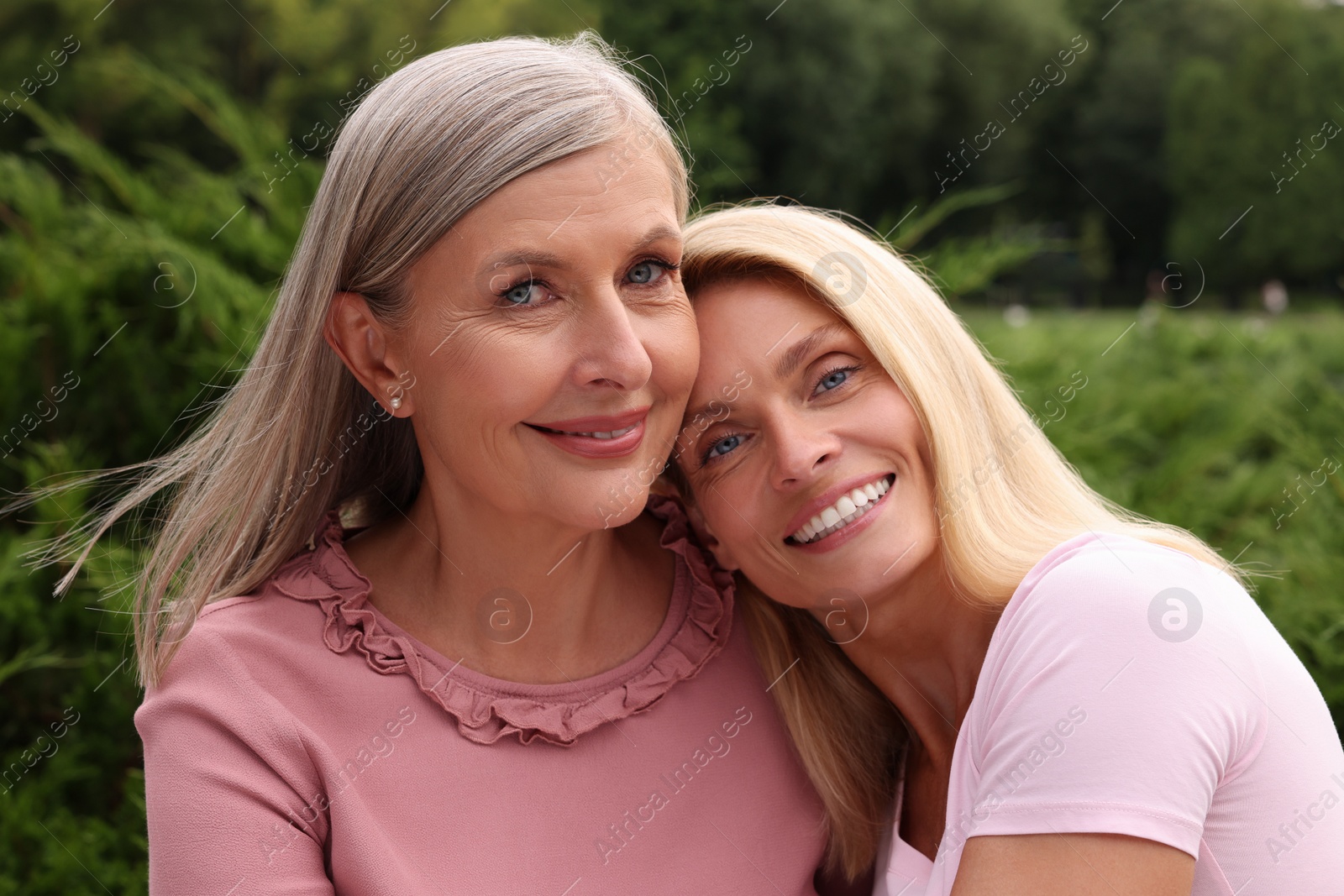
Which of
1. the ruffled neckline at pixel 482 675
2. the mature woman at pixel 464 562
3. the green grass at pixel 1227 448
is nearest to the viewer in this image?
the mature woman at pixel 464 562

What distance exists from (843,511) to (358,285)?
1.05 meters

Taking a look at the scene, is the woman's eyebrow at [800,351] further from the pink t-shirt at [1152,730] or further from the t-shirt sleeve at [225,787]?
the t-shirt sleeve at [225,787]

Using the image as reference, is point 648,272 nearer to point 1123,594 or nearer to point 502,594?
point 502,594

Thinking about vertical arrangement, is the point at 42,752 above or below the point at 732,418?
below

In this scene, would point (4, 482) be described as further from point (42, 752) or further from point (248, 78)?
point (248, 78)

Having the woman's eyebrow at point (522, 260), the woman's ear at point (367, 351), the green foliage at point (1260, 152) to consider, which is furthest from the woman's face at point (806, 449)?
the green foliage at point (1260, 152)

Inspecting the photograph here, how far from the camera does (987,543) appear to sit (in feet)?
7.64

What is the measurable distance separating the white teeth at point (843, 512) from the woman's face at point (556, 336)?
37 centimetres

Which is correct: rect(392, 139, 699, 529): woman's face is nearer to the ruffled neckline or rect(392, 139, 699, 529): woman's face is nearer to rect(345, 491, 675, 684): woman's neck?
rect(345, 491, 675, 684): woman's neck

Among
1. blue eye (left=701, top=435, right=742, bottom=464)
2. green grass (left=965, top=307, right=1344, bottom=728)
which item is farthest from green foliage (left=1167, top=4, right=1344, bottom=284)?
blue eye (left=701, top=435, right=742, bottom=464)

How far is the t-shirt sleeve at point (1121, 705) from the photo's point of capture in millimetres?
1823

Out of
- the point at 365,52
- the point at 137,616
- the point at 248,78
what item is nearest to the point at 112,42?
the point at 248,78

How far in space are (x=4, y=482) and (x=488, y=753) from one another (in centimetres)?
255

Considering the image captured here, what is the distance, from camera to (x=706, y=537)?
2.79 meters
